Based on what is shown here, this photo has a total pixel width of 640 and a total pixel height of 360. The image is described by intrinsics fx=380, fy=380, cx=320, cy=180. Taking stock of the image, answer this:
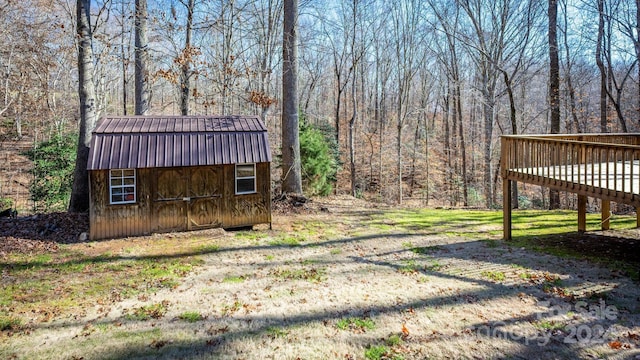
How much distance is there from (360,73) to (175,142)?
68.2 ft

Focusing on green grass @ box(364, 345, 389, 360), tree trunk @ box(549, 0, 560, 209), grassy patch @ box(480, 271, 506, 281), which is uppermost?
tree trunk @ box(549, 0, 560, 209)

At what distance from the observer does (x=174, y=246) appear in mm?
8102

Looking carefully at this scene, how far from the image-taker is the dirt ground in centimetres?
428

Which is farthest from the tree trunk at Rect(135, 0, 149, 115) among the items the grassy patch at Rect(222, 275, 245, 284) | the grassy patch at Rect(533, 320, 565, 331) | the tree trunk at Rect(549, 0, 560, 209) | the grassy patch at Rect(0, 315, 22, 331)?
the tree trunk at Rect(549, 0, 560, 209)

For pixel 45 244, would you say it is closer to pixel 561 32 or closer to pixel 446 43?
pixel 446 43

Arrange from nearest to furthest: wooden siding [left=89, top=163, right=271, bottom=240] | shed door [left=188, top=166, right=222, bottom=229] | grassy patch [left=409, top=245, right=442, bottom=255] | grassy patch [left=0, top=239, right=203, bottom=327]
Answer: grassy patch [left=0, top=239, right=203, bottom=327]
grassy patch [left=409, top=245, right=442, bottom=255]
wooden siding [left=89, top=163, right=271, bottom=240]
shed door [left=188, top=166, right=222, bottom=229]

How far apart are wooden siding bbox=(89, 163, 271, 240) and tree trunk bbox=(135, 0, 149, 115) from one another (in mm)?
4592

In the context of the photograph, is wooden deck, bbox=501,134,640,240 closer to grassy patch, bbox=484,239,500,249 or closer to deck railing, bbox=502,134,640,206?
deck railing, bbox=502,134,640,206

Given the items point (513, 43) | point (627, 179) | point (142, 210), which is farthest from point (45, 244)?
point (513, 43)

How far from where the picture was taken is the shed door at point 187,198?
28.8 feet

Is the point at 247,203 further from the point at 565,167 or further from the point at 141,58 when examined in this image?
the point at 565,167

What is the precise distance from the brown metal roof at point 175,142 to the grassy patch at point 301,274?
10.8 feet

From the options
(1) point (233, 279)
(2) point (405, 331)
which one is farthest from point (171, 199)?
(2) point (405, 331)

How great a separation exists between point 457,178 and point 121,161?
19.8 metres
